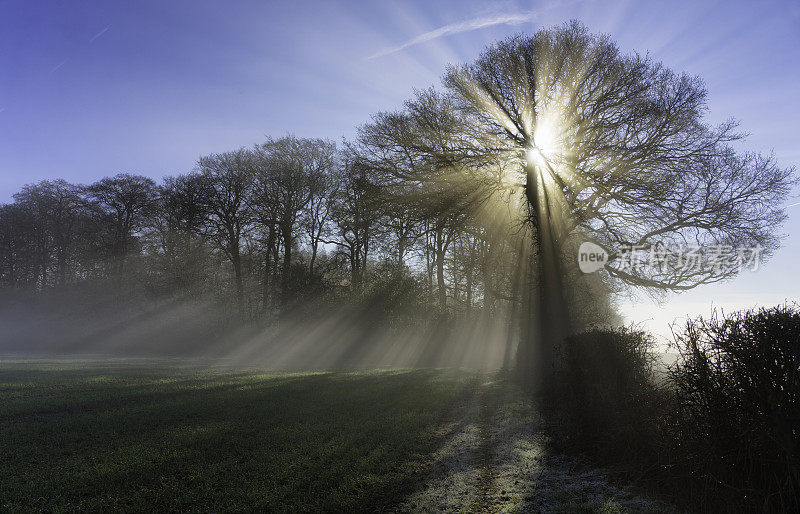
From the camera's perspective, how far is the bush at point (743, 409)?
A: 136 inches

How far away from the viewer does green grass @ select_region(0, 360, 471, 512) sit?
170 inches

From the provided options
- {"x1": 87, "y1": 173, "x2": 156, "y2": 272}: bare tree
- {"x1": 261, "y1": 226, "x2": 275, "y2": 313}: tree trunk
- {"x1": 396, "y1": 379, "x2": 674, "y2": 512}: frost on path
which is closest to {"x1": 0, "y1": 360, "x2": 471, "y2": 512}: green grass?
{"x1": 396, "y1": 379, "x2": 674, "y2": 512}: frost on path

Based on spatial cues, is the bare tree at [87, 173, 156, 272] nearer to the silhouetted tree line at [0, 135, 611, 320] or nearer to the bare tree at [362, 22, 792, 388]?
the silhouetted tree line at [0, 135, 611, 320]

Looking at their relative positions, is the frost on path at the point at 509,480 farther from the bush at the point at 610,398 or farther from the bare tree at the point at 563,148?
the bare tree at the point at 563,148

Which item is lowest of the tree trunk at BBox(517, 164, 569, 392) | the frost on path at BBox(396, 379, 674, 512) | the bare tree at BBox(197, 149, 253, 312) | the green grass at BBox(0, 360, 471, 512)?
the frost on path at BBox(396, 379, 674, 512)

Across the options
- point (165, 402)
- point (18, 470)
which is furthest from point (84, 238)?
point (18, 470)

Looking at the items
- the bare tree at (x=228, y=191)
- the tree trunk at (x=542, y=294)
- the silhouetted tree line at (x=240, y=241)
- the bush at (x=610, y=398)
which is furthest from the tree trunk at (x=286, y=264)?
the bush at (x=610, y=398)

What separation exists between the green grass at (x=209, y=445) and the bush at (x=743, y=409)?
10.1 feet

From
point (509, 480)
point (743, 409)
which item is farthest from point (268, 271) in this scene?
point (743, 409)

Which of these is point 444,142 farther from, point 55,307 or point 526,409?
point 55,307

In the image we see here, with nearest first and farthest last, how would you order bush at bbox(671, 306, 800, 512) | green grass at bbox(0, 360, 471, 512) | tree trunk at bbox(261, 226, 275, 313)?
1. bush at bbox(671, 306, 800, 512)
2. green grass at bbox(0, 360, 471, 512)
3. tree trunk at bbox(261, 226, 275, 313)

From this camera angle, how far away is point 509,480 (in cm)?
Result: 511

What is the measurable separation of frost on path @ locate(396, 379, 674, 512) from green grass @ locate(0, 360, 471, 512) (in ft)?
1.25

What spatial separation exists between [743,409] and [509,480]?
8.37ft
